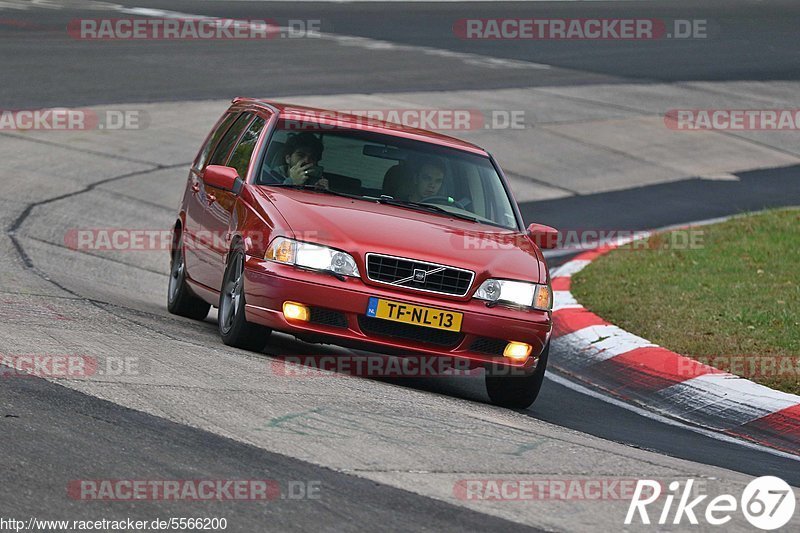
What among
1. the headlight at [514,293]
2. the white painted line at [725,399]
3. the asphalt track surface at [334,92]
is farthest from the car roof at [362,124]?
the white painted line at [725,399]

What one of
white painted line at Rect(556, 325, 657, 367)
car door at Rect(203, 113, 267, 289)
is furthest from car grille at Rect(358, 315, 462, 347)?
white painted line at Rect(556, 325, 657, 367)

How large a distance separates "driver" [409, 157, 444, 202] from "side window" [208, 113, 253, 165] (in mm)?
1533

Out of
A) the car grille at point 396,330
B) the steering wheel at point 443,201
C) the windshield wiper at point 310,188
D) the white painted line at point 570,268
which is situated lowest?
the white painted line at point 570,268

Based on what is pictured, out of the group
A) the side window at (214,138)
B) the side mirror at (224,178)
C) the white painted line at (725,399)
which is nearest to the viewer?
the white painted line at (725,399)

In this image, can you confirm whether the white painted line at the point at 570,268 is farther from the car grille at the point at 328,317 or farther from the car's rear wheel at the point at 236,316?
the car grille at the point at 328,317

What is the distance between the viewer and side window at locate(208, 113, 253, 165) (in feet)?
32.8

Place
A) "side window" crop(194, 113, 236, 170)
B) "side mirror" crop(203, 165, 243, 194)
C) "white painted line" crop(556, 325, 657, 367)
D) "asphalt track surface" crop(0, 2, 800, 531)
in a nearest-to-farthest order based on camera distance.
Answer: "asphalt track surface" crop(0, 2, 800, 531) → "side mirror" crop(203, 165, 243, 194) → "white painted line" crop(556, 325, 657, 367) → "side window" crop(194, 113, 236, 170)

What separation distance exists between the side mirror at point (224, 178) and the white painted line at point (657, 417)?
8.60 feet

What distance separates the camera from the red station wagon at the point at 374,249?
26.0ft

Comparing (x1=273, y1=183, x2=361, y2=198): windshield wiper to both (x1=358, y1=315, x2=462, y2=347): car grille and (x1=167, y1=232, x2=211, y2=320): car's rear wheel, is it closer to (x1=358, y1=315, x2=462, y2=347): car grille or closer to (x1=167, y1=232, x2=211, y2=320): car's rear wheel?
(x1=358, y1=315, x2=462, y2=347): car grille

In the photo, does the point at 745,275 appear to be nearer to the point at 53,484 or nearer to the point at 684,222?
the point at 684,222

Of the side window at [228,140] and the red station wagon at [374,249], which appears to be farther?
the side window at [228,140]

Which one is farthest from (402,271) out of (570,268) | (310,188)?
(570,268)

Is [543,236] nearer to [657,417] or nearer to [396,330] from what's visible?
[657,417]
